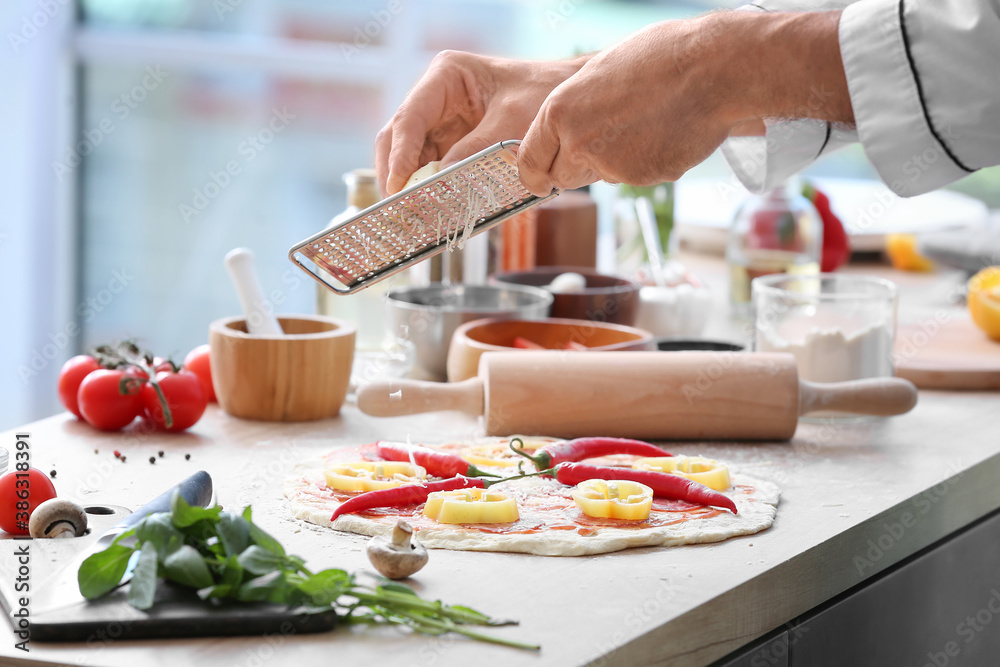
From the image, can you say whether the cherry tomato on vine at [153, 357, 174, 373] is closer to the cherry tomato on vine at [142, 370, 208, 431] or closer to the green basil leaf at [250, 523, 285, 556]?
the cherry tomato on vine at [142, 370, 208, 431]

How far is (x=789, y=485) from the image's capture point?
3.83 feet

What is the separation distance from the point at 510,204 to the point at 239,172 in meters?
A: 4.75

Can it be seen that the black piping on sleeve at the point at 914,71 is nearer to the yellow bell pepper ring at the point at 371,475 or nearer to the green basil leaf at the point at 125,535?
the yellow bell pepper ring at the point at 371,475

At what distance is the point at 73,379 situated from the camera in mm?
1359

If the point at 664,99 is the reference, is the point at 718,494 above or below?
below

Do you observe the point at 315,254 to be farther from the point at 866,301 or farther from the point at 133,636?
the point at 866,301

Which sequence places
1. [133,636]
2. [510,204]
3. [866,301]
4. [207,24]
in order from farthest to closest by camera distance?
[207,24]
[866,301]
[510,204]
[133,636]

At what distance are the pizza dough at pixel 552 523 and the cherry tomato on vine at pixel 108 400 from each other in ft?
0.99

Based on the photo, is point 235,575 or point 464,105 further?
point 464,105

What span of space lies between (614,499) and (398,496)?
0.68ft

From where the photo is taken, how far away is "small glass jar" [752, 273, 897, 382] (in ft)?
4.80

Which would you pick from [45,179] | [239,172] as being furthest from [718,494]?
[239,172]

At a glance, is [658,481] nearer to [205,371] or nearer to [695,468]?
[695,468]

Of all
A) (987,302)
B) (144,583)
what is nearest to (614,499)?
(144,583)
